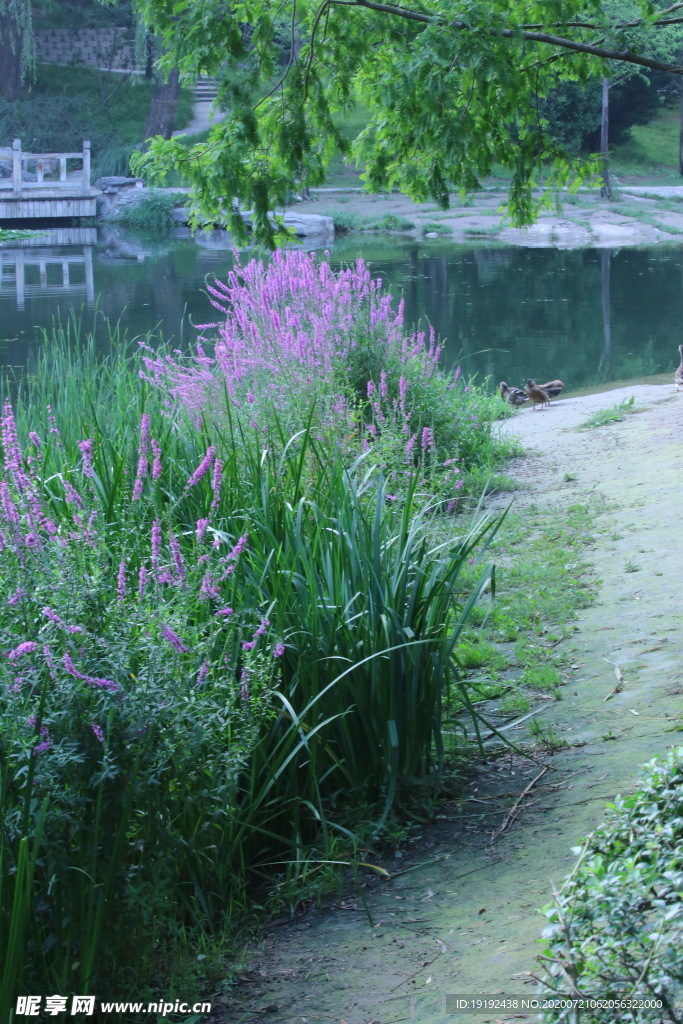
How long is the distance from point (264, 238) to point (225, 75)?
0.87 m

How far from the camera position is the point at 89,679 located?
2273 millimetres

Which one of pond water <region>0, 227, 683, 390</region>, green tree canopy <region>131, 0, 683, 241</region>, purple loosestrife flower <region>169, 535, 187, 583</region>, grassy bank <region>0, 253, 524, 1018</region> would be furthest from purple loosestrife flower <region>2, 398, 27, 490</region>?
pond water <region>0, 227, 683, 390</region>

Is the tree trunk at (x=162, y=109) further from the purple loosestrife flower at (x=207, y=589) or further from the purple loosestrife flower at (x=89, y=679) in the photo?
the purple loosestrife flower at (x=89, y=679)

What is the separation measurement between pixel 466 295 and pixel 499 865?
18.9 metres

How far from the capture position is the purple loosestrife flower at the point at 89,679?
7.51 ft

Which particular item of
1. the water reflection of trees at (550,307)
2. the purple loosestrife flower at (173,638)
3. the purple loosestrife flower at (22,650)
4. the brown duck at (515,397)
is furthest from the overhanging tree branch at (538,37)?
the water reflection of trees at (550,307)

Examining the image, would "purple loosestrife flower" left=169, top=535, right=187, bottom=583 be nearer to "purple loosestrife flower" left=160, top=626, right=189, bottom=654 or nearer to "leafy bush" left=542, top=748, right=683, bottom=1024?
"purple loosestrife flower" left=160, top=626, right=189, bottom=654

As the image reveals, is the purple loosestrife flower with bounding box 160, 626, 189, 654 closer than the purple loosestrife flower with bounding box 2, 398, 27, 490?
Yes

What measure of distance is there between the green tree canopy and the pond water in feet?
18.0

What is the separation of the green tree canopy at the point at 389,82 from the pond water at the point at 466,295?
18.0ft

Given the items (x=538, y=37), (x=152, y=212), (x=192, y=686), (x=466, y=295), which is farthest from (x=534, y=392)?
(x=152, y=212)

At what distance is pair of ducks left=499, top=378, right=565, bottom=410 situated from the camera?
1080cm

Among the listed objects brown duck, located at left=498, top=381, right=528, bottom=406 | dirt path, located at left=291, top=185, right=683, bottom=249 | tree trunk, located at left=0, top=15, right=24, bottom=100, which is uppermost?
tree trunk, located at left=0, top=15, right=24, bottom=100

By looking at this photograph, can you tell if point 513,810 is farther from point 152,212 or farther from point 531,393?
point 152,212
